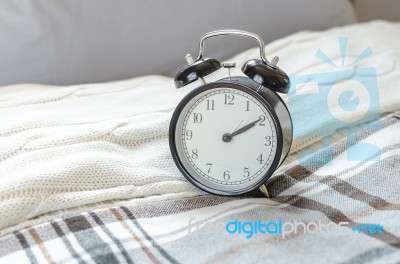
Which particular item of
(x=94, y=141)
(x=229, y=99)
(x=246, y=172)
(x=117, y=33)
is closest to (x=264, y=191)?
(x=246, y=172)

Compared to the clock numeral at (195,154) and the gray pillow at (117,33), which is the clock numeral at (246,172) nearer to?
the clock numeral at (195,154)

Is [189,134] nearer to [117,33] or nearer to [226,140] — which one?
[226,140]

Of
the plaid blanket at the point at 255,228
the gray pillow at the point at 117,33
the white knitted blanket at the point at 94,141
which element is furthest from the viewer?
the gray pillow at the point at 117,33

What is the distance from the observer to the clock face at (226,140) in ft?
2.72

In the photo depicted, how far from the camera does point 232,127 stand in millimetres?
842

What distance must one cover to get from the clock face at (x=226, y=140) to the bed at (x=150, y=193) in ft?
0.11

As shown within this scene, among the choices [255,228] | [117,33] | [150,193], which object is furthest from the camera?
[117,33]

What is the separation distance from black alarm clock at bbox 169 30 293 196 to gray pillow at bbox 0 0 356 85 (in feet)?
1.44

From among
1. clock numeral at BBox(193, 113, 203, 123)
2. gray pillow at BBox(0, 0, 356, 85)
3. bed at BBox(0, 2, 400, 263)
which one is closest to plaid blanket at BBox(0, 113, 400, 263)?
bed at BBox(0, 2, 400, 263)

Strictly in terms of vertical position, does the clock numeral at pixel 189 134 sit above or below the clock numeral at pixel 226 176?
above

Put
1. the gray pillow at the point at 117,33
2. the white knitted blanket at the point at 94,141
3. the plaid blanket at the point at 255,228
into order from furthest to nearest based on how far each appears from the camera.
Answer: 1. the gray pillow at the point at 117,33
2. the white knitted blanket at the point at 94,141
3. the plaid blanket at the point at 255,228

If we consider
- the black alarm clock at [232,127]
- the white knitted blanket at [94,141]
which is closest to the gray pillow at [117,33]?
the white knitted blanket at [94,141]

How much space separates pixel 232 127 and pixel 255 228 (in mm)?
160

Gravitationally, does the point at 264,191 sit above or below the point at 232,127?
below
